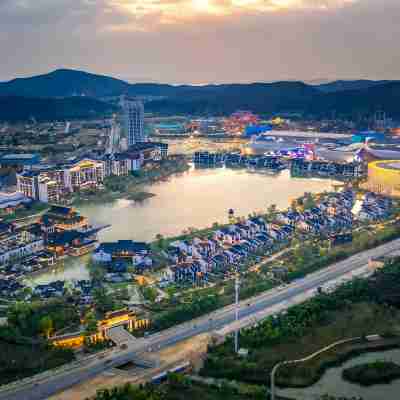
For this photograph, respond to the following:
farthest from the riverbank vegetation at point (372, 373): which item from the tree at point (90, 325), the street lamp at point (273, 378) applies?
the tree at point (90, 325)

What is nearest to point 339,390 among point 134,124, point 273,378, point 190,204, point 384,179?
point 273,378

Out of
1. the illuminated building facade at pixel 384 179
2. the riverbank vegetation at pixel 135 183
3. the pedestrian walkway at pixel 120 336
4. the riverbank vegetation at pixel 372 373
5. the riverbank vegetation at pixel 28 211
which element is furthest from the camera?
the riverbank vegetation at pixel 135 183

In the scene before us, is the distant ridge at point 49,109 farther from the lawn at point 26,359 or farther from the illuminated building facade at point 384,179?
the lawn at point 26,359

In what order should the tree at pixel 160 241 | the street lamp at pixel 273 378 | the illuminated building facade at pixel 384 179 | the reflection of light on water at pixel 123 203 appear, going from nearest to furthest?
the street lamp at pixel 273 378, the tree at pixel 160 241, the reflection of light on water at pixel 123 203, the illuminated building facade at pixel 384 179

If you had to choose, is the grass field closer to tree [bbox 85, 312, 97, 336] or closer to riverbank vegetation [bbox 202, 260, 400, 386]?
riverbank vegetation [bbox 202, 260, 400, 386]

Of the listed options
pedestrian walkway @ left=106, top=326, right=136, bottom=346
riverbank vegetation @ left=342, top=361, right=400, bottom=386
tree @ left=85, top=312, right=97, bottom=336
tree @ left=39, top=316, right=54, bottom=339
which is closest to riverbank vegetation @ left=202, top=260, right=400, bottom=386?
riverbank vegetation @ left=342, top=361, right=400, bottom=386

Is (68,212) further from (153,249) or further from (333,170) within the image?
(333,170)
